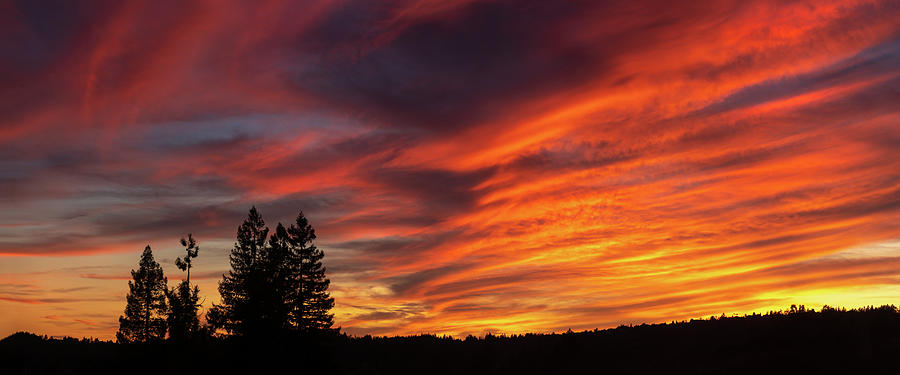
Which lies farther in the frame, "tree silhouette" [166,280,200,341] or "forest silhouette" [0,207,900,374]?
"tree silhouette" [166,280,200,341]

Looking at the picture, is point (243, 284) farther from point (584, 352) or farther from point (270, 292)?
point (584, 352)

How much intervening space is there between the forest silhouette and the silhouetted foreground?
9 cm

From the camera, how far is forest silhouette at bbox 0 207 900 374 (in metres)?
39.9

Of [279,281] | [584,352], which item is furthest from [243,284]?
[584,352]

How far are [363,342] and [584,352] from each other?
28.5 m

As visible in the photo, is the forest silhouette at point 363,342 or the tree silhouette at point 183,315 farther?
the tree silhouette at point 183,315

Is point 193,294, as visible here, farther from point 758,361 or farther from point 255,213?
point 758,361

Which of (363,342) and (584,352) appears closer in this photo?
(584,352)

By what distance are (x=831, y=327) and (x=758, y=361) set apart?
5723mm

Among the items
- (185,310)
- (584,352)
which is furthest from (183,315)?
(584,352)

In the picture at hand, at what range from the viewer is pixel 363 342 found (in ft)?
238

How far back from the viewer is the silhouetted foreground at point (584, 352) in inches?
1515

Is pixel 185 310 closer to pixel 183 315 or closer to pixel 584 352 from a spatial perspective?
pixel 183 315

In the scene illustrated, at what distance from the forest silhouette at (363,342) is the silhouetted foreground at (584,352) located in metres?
0.09
